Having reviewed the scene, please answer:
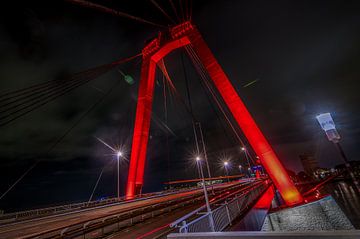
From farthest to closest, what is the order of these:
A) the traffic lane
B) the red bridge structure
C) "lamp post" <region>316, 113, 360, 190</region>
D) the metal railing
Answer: the red bridge structure, the traffic lane, "lamp post" <region>316, 113, 360, 190</region>, the metal railing

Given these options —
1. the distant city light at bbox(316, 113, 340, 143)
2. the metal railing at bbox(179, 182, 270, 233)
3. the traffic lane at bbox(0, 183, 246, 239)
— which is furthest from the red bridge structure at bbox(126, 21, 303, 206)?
the distant city light at bbox(316, 113, 340, 143)

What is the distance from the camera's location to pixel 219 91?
17.7 metres

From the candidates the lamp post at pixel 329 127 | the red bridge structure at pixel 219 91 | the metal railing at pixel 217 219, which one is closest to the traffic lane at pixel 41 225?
the metal railing at pixel 217 219

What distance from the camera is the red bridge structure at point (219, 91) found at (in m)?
14.3

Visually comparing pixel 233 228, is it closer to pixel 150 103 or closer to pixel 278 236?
pixel 278 236

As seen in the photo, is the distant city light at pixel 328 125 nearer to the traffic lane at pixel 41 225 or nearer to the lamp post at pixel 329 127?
the lamp post at pixel 329 127

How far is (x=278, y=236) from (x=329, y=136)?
681cm

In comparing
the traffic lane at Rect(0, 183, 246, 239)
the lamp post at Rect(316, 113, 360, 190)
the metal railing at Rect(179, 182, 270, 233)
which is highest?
the lamp post at Rect(316, 113, 360, 190)

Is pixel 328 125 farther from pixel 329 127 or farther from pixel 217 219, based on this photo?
pixel 217 219

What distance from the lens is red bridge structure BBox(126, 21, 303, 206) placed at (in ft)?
46.8

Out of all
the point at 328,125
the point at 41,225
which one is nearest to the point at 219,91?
the point at 328,125

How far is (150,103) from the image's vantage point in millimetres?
23078

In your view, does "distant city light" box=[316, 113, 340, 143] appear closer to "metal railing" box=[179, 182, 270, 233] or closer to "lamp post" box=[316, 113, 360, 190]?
"lamp post" box=[316, 113, 360, 190]

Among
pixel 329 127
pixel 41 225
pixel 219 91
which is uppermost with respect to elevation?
pixel 219 91
